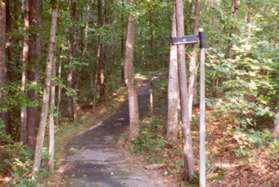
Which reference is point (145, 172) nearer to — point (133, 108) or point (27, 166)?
point (27, 166)

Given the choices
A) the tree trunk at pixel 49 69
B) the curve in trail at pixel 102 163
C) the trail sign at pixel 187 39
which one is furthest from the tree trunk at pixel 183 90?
the tree trunk at pixel 49 69

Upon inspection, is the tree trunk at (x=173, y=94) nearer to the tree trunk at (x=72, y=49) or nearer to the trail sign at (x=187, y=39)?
the trail sign at (x=187, y=39)

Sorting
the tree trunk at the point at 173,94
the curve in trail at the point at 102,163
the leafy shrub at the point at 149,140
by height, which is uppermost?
the tree trunk at the point at 173,94

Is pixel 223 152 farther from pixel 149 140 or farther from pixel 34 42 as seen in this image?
pixel 34 42

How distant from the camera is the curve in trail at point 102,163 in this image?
→ 10773mm

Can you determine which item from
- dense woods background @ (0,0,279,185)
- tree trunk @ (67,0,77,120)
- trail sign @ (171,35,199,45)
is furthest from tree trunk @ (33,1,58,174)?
tree trunk @ (67,0,77,120)

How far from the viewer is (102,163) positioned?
13367 millimetres

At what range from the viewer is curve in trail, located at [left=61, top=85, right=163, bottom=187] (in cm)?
1077

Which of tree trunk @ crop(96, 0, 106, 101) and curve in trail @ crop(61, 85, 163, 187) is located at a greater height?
tree trunk @ crop(96, 0, 106, 101)

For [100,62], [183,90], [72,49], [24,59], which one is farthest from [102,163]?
[100,62]

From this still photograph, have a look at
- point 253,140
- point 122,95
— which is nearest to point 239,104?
point 253,140

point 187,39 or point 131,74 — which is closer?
point 187,39

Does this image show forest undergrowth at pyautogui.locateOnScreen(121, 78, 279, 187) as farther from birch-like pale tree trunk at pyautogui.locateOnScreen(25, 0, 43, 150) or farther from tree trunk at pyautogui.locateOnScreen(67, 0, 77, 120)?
tree trunk at pyautogui.locateOnScreen(67, 0, 77, 120)

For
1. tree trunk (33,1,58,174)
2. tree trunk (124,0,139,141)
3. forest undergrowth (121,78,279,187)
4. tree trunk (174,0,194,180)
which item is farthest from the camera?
tree trunk (124,0,139,141)
